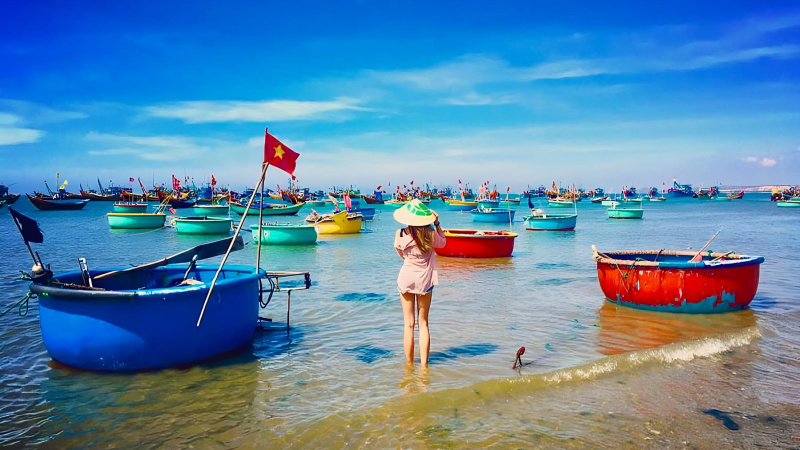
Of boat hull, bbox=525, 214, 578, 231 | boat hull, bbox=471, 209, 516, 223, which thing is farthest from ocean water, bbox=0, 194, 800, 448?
boat hull, bbox=471, 209, 516, 223

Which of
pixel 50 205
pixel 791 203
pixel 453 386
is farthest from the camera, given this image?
pixel 791 203

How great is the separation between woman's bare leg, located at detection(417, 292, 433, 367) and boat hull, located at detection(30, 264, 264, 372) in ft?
7.99

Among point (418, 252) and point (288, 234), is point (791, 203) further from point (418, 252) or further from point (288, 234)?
point (418, 252)

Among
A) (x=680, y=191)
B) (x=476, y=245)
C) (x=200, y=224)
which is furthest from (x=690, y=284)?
(x=680, y=191)

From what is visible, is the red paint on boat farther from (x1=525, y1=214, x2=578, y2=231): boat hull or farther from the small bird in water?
(x1=525, y1=214, x2=578, y2=231): boat hull

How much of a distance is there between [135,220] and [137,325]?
3546 cm

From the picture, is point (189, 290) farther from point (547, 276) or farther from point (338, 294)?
point (547, 276)

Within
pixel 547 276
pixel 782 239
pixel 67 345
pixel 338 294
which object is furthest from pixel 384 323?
pixel 782 239

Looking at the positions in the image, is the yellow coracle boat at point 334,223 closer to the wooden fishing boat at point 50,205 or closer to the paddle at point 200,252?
the paddle at point 200,252

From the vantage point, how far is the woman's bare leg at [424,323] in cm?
609

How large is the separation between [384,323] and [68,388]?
4.87 meters

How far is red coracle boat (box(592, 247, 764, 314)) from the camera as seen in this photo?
30.1 feet

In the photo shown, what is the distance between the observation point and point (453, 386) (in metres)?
5.85

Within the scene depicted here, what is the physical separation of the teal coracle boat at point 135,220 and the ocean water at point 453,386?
93.9 ft
